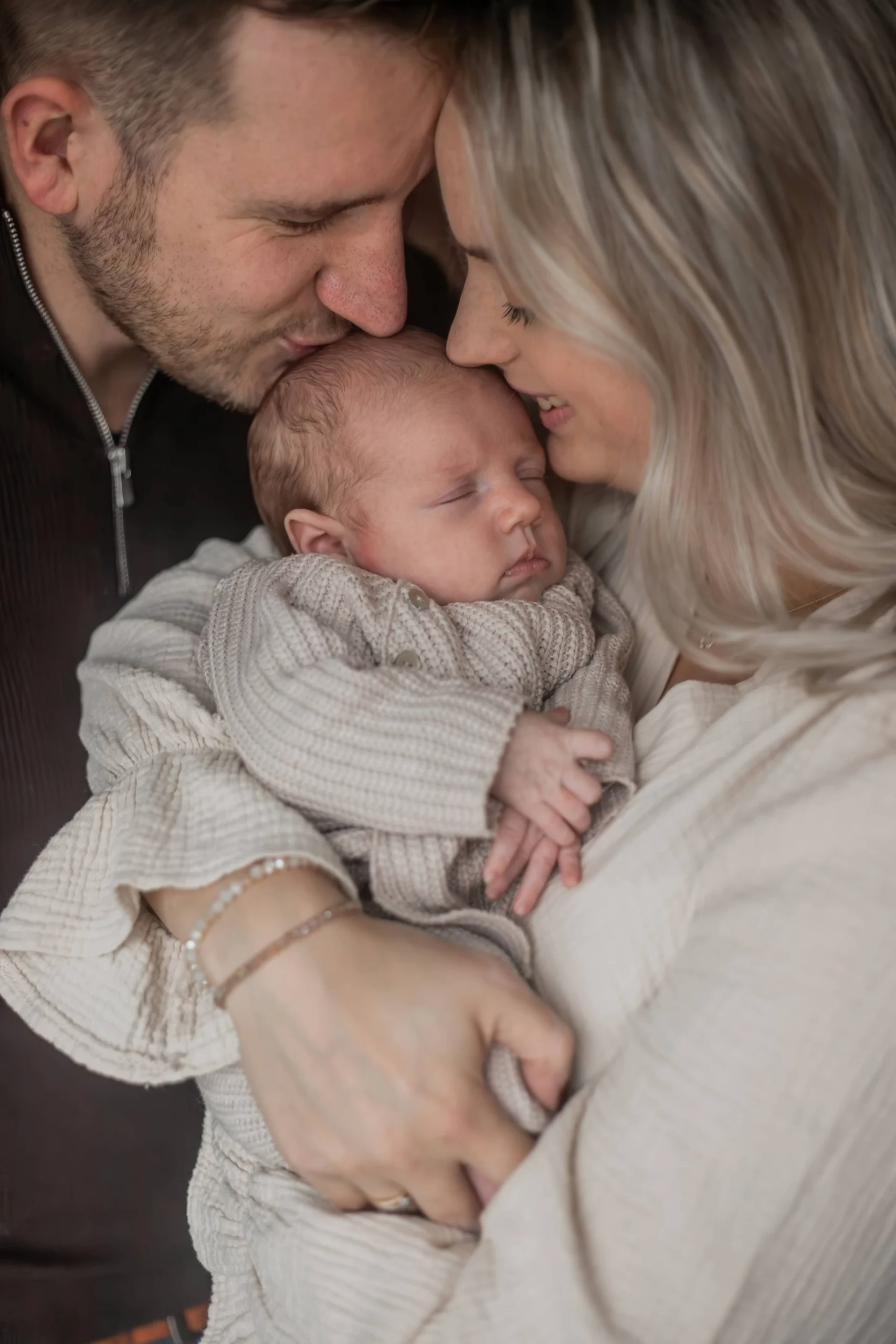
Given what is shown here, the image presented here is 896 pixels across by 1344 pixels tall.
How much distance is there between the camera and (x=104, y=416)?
1.61 m

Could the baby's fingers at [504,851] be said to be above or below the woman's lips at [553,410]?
below

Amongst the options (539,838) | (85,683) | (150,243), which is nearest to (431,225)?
(150,243)

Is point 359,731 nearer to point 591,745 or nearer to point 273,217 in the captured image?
point 591,745

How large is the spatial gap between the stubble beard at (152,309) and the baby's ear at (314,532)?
0.82 ft

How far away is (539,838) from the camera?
3.87 feet

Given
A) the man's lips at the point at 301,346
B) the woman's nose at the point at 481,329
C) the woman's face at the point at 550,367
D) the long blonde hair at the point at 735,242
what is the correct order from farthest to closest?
the man's lips at the point at 301,346 → the woman's nose at the point at 481,329 → the woman's face at the point at 550,367 → the long blonde hair at the point at 735,242

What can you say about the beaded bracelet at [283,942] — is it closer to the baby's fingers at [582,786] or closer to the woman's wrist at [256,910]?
the woman's wrist at [256,910]

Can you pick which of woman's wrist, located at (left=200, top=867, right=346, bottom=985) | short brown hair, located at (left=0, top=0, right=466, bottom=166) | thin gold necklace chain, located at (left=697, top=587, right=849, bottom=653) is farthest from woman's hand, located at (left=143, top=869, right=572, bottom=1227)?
short brown hair, located at (left=0, top=0, right=466, bottom=166)

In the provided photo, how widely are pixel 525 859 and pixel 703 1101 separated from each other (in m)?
0.31

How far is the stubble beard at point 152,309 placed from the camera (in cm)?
143

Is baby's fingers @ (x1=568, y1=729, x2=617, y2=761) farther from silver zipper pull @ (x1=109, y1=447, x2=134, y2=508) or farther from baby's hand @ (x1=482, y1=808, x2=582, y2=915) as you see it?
silver zipper pull @ (x1=109, y1=447, x2=134, y2=508)

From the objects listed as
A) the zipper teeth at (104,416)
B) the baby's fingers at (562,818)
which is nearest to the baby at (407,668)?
the baby's fingers at (562,818)

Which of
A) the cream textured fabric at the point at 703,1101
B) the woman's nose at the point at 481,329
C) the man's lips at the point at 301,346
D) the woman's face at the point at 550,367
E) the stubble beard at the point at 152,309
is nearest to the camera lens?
the cream textured fabric at the point at 703,1101

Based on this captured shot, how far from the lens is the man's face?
4.15ft
